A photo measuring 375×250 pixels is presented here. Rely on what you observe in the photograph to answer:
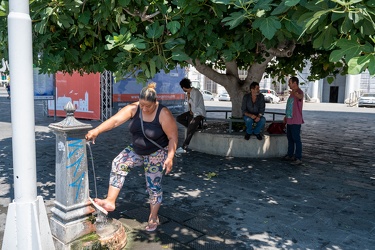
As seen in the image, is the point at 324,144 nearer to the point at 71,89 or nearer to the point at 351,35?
the point at 351,35

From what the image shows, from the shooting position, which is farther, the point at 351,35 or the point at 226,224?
the point at 226,224

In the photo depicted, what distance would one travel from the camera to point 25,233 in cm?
284

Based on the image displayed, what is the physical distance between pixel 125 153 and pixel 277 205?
2.47m

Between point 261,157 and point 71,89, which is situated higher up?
point 71,89

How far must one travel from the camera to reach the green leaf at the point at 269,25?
2912 mm

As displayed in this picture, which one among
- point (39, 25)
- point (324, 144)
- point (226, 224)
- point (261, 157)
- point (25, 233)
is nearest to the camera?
point (25, 233)

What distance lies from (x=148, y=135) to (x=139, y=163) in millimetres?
391

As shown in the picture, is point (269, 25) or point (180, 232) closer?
point (269, 25)

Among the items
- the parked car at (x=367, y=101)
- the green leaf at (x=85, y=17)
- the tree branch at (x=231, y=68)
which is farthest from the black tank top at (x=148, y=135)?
the parked car at (x=367, y=101)

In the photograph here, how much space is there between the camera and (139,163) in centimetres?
408

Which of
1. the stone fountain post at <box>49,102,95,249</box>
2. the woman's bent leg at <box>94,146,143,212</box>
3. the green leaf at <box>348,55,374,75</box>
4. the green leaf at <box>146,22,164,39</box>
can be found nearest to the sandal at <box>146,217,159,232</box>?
the woman's bent leg at <box>94,146,143,212</box>

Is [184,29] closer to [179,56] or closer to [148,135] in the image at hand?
[179,56]

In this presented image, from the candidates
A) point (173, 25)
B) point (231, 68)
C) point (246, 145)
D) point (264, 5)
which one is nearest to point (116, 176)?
point (173, 25)

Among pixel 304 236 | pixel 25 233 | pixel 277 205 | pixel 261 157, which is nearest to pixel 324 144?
pixel 261 157
